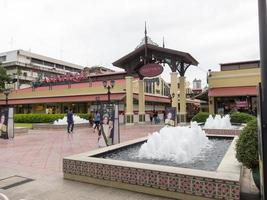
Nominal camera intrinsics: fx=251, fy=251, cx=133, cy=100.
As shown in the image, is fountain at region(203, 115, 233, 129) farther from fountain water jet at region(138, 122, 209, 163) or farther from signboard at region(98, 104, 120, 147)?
fountain water jet at region(138, 122, 209, 163)

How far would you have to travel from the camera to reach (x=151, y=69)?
935 inches

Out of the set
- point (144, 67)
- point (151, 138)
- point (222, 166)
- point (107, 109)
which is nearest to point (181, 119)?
point (144, 67)

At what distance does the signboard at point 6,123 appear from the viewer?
14219 mm

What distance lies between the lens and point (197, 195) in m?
4.24

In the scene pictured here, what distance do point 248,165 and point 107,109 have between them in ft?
19.5

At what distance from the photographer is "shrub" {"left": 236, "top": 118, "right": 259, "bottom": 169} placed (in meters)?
4.45

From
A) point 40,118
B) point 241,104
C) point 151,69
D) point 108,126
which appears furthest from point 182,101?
point 108,126

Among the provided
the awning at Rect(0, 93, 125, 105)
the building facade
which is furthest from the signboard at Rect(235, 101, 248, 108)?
the awning at Rect(0, 93, 125, 105)

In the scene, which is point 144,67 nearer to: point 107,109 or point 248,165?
point 107,109

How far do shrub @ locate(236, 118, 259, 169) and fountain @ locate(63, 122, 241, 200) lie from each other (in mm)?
325

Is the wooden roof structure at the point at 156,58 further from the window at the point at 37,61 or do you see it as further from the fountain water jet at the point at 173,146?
the window at the point at 37,61

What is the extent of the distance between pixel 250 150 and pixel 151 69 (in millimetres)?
19643

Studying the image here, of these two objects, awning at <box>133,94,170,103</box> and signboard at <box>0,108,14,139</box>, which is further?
awning at <box>133,94,170,103</box>

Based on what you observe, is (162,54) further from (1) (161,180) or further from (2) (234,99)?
(1) (161,180)
